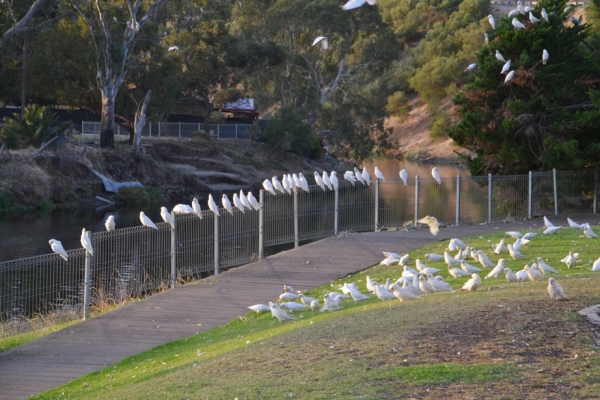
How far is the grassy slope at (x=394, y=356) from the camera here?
23.5 feet

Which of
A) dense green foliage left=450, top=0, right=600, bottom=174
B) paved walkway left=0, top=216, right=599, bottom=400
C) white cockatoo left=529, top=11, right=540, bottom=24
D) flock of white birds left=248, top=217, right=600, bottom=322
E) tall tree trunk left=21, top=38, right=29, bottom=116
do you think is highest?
tall tree trunk left=21, top=38, right=29, bottom=116

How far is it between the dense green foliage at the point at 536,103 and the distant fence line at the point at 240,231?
113 cm

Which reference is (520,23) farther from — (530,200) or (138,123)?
(138,123)

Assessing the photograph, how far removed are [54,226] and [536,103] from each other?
1924cm

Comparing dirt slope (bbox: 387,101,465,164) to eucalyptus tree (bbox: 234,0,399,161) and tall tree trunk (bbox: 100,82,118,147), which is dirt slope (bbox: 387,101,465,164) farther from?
tall tree trunk (bbox: 100,82,118,147)

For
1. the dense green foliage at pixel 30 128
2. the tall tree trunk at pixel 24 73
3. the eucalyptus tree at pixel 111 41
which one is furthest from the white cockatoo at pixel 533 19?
the tall tree trunk at pixel 24 73

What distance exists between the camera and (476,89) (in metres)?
27.9

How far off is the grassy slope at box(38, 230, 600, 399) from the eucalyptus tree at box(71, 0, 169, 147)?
36.1 m

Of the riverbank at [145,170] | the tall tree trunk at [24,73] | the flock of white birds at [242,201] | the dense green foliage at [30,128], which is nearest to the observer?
the flock of white birds at [242,201]

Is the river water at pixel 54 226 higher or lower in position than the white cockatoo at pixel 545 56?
lower

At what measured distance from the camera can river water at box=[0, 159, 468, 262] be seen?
27.4 metres

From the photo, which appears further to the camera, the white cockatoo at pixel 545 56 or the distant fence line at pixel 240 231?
the white cockatoo at pixel 545 56

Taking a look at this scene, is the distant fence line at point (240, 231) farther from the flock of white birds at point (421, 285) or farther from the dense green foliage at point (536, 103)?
the flock of white birds at point (421, 285)

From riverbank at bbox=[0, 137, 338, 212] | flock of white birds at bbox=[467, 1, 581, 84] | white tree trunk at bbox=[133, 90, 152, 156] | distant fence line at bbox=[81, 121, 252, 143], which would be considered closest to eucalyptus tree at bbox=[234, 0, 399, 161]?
distant fence line at bbox=[81, 121, 252, 143]
